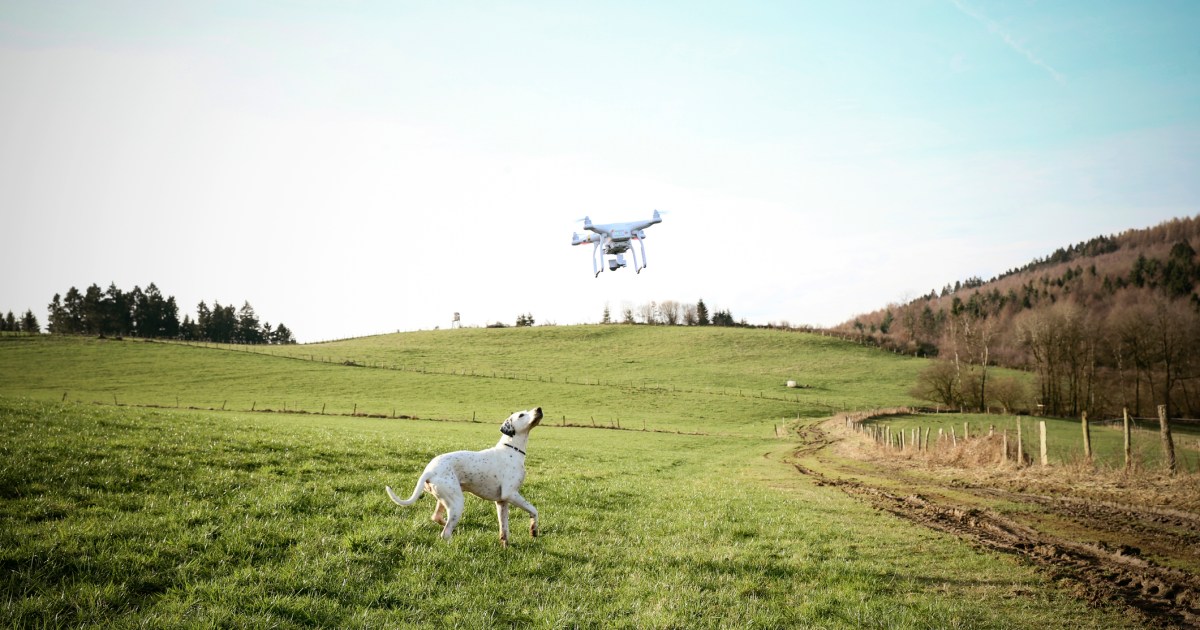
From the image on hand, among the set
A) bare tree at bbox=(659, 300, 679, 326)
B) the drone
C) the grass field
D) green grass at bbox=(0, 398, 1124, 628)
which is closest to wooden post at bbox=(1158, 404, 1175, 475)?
the grass field

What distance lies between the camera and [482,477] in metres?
9.22

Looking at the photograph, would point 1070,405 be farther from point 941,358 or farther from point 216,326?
point 216,326

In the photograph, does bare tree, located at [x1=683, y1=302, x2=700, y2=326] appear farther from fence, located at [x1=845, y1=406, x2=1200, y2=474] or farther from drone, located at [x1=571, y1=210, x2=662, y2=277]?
drone, located at [x1=571, y1=210, x2=662, y2=277]

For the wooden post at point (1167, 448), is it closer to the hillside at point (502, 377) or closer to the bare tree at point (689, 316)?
the hillside at point (502, 377)

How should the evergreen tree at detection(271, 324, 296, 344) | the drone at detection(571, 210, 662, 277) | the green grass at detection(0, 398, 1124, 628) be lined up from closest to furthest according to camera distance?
the green grass at detection(0, 398, 1124, 628) < the drone at detection(571, 210, 662, 277) < the evergreen tree at detection(271, 324, 296, 344)

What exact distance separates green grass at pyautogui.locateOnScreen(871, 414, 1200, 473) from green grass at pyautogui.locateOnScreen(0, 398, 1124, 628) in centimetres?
1770

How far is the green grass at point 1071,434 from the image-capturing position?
31.3m

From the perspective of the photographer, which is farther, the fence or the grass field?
the fence

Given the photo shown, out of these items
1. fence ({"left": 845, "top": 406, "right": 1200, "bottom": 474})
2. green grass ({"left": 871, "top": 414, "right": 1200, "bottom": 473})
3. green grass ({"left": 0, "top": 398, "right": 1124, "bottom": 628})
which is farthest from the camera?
green grass ({"left": 871, "top": 414, "right": 1200, "bottom": 473})

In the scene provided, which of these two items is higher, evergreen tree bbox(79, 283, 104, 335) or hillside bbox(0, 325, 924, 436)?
evergreen tree bbox(79, 283, 104, 335)

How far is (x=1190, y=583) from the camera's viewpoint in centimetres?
1020

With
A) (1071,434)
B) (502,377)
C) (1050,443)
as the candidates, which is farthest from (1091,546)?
(502,377)

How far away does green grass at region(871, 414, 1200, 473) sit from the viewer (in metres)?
31.3

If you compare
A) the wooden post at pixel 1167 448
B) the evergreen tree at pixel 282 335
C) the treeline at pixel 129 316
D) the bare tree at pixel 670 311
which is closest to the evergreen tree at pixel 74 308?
the treeline at pixel 129 316
